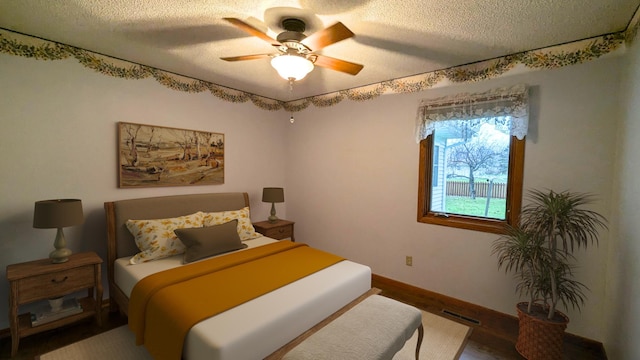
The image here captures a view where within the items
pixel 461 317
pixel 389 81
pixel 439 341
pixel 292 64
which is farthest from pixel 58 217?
pixel 461 317

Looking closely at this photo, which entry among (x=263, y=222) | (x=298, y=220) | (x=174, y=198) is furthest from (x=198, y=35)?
(x=298, y=220)

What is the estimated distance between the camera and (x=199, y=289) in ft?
6.42

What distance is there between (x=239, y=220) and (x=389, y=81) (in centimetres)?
245

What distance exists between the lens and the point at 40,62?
240cm

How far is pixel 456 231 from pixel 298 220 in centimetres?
236

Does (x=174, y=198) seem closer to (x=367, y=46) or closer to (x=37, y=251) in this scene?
(x=37, y=251)

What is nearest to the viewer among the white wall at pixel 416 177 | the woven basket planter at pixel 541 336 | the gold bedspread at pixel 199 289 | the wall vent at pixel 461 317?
the gold bedspread at pixel 199 289

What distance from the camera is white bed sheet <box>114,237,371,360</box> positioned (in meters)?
1.51

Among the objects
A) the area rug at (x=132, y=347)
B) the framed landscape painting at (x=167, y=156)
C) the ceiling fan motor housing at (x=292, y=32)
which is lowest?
the area rug at (x=132, y=347)

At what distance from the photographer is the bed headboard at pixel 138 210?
8.84 ft

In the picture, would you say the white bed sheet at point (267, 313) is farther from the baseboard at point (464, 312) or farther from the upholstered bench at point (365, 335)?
the baseboard at point (464, 312)

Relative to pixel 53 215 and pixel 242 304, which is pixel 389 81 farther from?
pixel 53 215

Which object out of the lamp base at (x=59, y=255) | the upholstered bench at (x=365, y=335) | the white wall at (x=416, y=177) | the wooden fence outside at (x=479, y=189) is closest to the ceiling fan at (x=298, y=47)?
the white wall at (x=416, y=177)

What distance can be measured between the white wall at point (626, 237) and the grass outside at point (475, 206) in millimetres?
788
